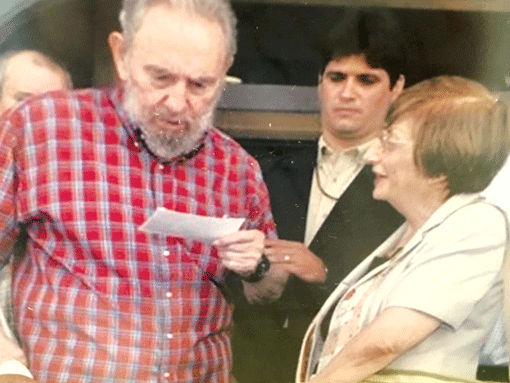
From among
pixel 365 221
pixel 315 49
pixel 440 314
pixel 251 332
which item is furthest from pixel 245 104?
pixel 440 314

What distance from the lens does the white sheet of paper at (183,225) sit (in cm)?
115

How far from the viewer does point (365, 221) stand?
1209 mm

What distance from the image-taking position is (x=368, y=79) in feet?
3.89

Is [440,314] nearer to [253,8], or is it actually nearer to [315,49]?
[315,49]

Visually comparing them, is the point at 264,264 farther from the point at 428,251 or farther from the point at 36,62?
the point at 36,62

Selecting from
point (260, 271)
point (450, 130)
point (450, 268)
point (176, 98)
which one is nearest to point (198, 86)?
point (176, 98)

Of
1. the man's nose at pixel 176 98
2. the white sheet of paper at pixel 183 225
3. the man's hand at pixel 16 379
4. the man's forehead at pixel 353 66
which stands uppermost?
the man's forehead at pixel 353 66

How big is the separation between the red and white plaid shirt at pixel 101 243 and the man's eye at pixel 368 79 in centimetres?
30

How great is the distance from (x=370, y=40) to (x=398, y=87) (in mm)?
104

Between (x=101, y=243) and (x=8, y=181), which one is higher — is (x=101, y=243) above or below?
below

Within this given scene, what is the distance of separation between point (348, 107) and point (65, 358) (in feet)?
2.32

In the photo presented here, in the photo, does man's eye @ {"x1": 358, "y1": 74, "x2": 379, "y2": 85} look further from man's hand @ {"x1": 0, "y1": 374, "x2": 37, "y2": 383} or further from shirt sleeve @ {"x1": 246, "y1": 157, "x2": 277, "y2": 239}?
man's hand @ {"x1": 0, "y1": 374, "x2": 37, "y2": 383}

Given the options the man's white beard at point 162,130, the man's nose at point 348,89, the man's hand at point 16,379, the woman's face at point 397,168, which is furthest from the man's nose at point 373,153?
the man's hand at point 16,379

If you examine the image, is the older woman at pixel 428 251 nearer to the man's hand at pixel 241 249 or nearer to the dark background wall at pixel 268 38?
the dark background wall at pixel 268 38
